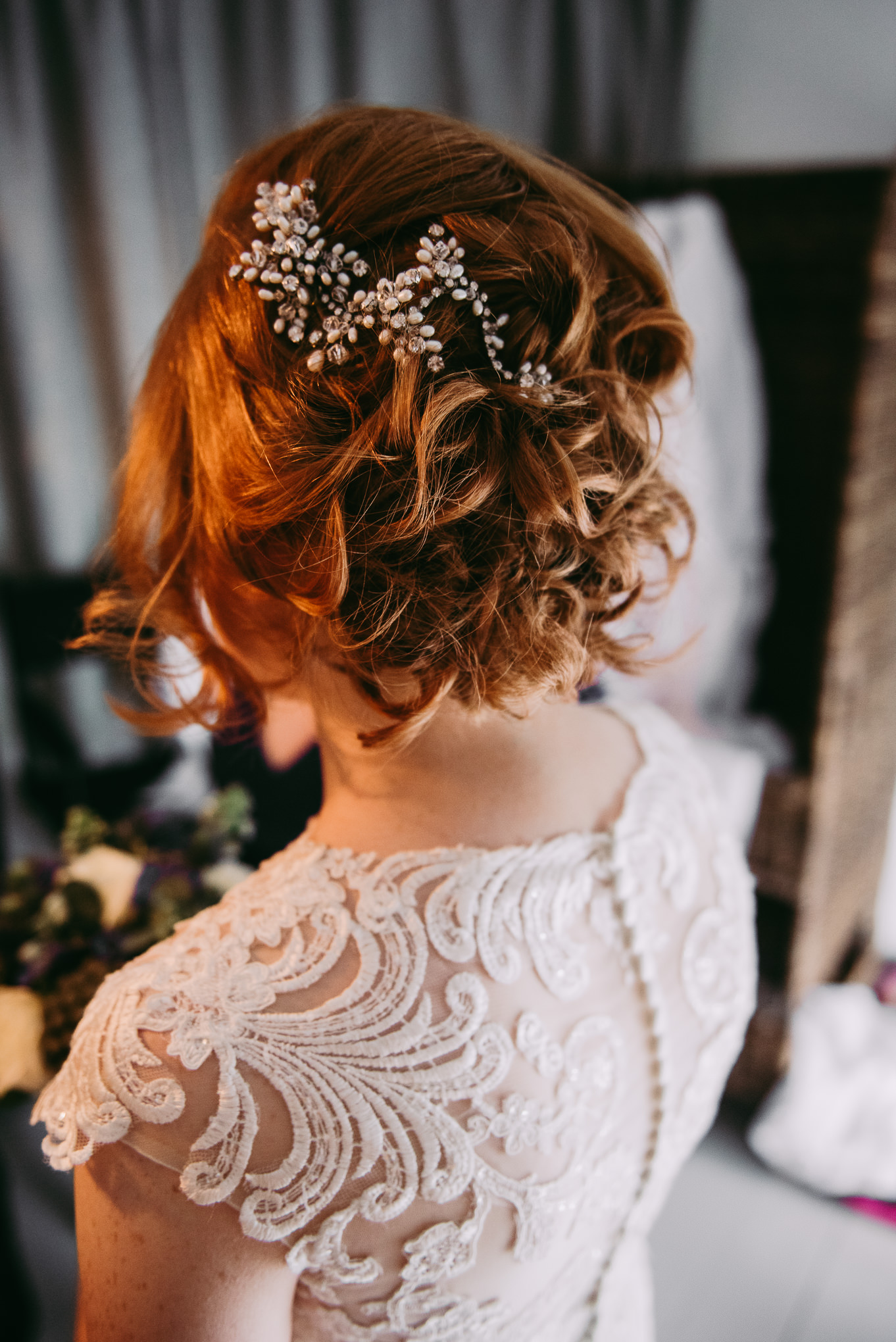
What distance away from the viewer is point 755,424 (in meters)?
1.61

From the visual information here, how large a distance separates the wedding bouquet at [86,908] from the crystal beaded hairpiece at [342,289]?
1.90ft

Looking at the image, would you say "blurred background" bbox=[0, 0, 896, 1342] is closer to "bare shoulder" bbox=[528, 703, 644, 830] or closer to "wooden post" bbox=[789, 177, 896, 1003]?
"wooden post" bbox=[789, 177, 896, 1003]

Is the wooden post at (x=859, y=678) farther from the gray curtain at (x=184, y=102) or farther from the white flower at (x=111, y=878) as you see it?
the white flower at (x=111, y=878)

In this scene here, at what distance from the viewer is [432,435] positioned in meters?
0.48

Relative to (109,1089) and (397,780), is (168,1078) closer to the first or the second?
(109,1089)

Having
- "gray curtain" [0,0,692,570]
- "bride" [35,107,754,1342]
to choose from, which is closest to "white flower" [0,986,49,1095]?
"bride" [35,107,754,1342]

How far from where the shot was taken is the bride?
0.50 metres

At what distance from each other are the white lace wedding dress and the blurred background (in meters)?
0.62

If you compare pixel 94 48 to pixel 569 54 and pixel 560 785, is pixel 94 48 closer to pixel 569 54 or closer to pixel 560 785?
pixel 569 54

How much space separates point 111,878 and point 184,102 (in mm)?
1928

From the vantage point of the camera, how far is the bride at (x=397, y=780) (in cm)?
50

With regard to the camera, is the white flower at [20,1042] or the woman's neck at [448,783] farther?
the white flower at [20,1042]

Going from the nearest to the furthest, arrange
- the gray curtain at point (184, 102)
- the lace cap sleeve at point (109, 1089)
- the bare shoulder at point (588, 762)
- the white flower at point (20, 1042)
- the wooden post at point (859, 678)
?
the lace cap sleeve at point (109, 1089)
the bare shoulder at point (588, 762)
the white flower at point (20, 1042)
the wooden post at point (859, 678)
the gray curtain at point (184, 102)

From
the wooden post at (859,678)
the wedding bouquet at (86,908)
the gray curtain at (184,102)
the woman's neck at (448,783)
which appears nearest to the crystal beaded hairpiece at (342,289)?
the woman's neck at (448,783)
